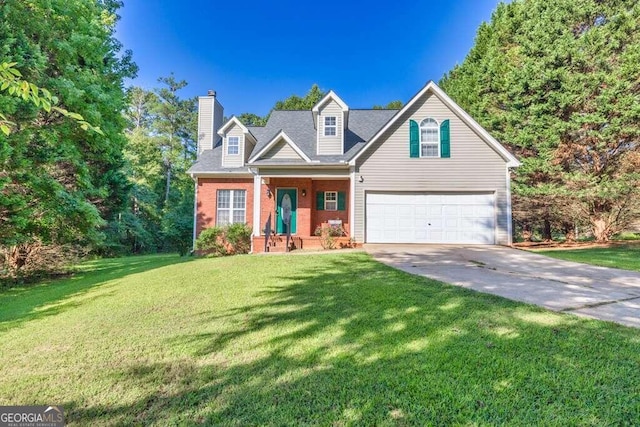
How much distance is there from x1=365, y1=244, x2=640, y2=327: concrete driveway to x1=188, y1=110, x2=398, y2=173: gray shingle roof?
Result: 5.94 metres

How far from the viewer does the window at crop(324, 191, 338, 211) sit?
14.9 m

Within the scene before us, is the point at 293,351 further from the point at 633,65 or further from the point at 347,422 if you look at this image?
the point at 633,65

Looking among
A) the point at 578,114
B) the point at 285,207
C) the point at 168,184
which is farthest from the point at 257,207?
the point at 168,184

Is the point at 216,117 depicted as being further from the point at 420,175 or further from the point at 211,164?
the point at 420,175

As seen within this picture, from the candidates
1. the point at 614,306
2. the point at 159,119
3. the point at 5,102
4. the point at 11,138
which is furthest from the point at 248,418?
the point at 159,119

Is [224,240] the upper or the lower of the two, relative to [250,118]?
lower

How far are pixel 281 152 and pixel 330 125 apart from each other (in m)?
2.70

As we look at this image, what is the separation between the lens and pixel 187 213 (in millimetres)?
24797

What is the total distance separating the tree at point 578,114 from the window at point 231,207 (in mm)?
14184

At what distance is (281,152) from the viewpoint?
1386 cm

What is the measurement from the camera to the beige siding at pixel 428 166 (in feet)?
41.7

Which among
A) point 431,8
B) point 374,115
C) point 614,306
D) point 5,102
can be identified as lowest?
point 614,306

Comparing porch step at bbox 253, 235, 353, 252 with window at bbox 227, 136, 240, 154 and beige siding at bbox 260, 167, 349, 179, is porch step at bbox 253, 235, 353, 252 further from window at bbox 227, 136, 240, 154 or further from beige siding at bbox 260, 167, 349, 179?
window at bbox 227, 136, 240, 154

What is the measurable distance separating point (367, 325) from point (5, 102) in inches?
366
